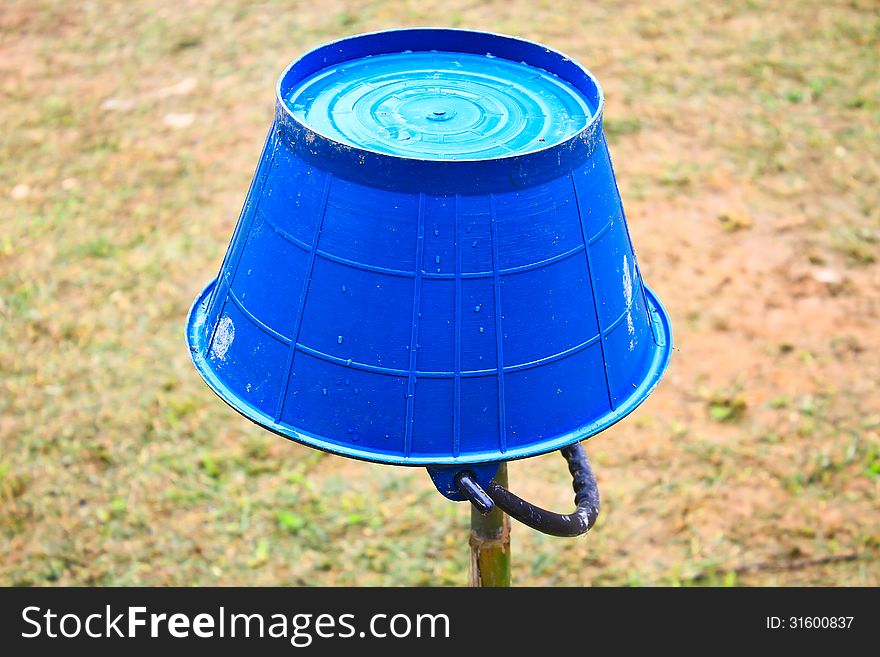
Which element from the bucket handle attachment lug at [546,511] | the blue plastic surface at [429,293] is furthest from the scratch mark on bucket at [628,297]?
the bucket handle attachment lug at [546,511]

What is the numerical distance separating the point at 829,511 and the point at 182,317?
2.65 m

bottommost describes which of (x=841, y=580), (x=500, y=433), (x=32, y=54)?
(x=841, y=580)

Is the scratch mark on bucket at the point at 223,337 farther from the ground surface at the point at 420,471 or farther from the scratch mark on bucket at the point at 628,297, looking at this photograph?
the ground surface at the point at 420,471

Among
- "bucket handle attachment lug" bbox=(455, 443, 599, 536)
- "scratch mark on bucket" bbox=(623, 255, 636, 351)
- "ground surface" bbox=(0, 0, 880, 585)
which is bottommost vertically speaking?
"ground surface" bbox=(0, 0, 880, 585)

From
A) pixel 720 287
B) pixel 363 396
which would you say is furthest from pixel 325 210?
pixel 720 287

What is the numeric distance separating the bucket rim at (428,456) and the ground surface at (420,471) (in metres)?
1.76

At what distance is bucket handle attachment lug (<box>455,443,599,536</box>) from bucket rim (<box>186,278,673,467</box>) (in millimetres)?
109

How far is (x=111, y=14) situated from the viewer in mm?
6305

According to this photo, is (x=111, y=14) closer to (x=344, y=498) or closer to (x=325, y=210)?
(x=344, y=498)

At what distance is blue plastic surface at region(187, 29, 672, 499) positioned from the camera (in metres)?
1.30

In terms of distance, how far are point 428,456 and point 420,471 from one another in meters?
2.19

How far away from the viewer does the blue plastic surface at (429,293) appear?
4.26ft

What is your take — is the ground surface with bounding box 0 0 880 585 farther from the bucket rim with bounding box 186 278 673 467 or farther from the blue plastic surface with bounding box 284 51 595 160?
the blue plastic surface with bounding box 284 51 595 160

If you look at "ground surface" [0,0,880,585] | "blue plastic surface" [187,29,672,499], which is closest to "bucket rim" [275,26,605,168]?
"blue plastic surface" [187,29,672,499]
